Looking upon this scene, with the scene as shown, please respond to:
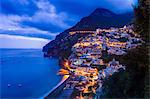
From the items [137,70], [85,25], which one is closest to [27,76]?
[85,25]

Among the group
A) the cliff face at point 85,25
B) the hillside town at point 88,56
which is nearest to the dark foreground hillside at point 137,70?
the hillside town at point 88,56

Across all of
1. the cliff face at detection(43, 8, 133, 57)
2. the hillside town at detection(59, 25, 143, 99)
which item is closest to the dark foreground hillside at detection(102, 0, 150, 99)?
the hillside town at detection(59, 25, 143, 99)

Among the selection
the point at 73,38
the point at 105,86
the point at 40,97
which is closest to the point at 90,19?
the point at 73,38

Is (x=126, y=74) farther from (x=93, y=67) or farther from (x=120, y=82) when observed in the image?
(x=93, y=67)

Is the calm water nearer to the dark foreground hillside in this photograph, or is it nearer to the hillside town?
the hillside town

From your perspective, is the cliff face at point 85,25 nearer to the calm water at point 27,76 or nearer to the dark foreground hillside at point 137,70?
the calm water at point 27,76
